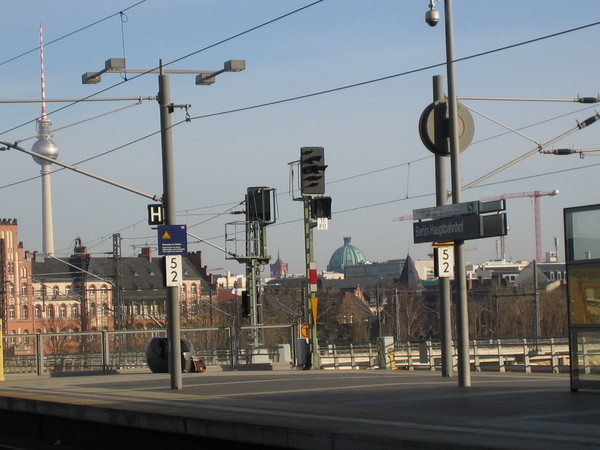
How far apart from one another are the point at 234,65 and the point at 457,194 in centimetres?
796

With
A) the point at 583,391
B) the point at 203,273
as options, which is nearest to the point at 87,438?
the point at 583,391

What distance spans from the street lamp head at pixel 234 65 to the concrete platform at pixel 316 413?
732 centimetres

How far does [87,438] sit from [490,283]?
141775mm

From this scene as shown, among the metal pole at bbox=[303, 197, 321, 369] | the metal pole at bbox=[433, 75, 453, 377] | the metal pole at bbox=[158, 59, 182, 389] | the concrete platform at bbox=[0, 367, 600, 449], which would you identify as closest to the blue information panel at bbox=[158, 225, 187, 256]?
the metal pole at bbox=[158, 59, 182, 389]

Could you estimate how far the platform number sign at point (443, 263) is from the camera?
71.5 feet

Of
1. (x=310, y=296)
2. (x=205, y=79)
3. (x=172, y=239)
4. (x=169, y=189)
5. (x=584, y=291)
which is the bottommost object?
(x=310, y=296)

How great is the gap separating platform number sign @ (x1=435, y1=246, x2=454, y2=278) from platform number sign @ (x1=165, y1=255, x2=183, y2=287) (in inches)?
211

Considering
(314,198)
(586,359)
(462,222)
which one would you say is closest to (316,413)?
(462,222)

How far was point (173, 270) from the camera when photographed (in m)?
22.5

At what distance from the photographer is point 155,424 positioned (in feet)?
52.5

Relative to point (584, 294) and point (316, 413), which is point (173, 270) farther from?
point (584, 294)

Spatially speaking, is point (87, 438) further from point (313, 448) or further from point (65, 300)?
point (65, 300)

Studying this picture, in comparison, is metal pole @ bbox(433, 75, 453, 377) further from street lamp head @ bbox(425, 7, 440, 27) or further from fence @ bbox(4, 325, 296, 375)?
fence @ bbox(4, 325, 296, 375)

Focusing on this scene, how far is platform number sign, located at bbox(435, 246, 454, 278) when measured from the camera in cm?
2178
